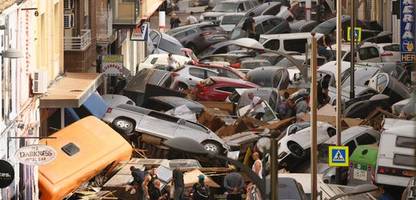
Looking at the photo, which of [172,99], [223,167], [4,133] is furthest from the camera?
[172,99]

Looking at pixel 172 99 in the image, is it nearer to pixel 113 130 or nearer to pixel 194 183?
pixel 113 130

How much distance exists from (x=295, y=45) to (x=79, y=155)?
32.2 m

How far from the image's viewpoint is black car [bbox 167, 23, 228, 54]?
231 ft

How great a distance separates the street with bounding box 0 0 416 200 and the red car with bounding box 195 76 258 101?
53 mm

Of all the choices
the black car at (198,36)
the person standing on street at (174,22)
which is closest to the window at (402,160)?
the black car at (198,36)

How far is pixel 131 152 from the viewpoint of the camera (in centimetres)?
3606

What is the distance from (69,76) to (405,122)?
1020 centimetres

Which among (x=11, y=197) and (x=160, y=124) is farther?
(x=160, y=124)

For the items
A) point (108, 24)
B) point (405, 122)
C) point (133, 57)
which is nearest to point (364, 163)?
point (405, 122)

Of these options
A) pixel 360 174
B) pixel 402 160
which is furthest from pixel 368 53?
pixel 402 160

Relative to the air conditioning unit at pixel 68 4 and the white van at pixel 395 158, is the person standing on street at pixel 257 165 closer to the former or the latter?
the white van at pixel 395 158

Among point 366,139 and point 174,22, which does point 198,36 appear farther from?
point 366,139

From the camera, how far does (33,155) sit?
27453 mm

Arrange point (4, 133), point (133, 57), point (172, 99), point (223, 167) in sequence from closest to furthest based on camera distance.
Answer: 1. point (4, 133)
2. point (223, 167)
3. point (172, 99)
4. point (133, 57)
